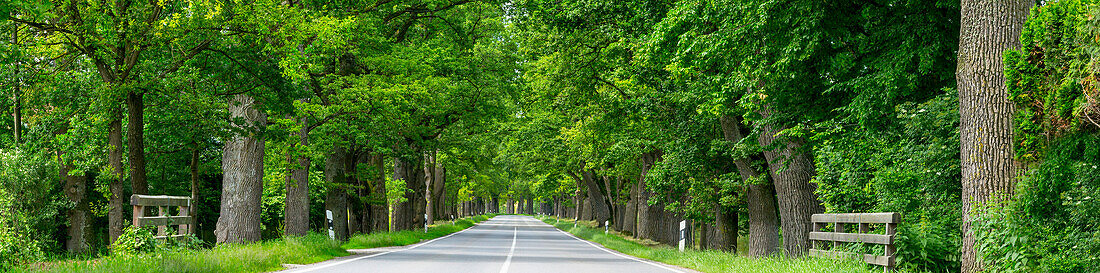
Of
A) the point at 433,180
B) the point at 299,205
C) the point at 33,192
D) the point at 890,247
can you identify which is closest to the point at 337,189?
the point at 299,205

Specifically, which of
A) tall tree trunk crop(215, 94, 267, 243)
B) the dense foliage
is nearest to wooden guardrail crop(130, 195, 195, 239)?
the dense foliage

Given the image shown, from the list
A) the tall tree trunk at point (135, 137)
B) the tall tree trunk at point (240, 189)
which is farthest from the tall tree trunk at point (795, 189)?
the tall tree trunk at point (135, 137)

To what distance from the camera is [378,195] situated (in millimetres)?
28703

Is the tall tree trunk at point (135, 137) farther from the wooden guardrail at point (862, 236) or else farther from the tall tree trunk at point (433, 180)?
the tall tree trunk at point (433, 180)

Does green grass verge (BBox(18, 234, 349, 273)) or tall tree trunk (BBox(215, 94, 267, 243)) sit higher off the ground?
tall tree trunk (BBox(215, 94, 267, 243))

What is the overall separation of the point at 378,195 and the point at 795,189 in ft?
57.1

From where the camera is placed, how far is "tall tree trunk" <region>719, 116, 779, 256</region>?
17.6m

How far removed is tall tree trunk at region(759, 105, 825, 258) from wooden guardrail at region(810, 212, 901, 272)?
10.5 feet

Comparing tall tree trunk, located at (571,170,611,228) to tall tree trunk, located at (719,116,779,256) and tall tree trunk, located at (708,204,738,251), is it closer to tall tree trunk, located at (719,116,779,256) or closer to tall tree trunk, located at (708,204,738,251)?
tall tree trunk, located at (708,204,738,251)

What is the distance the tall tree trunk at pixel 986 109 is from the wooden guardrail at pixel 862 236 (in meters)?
0.75

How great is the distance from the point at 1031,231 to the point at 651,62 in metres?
8.70

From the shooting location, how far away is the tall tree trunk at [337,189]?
74.8ft

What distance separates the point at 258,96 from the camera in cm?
1412

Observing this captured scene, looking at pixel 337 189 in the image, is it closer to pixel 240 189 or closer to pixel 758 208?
pixel 240 189
